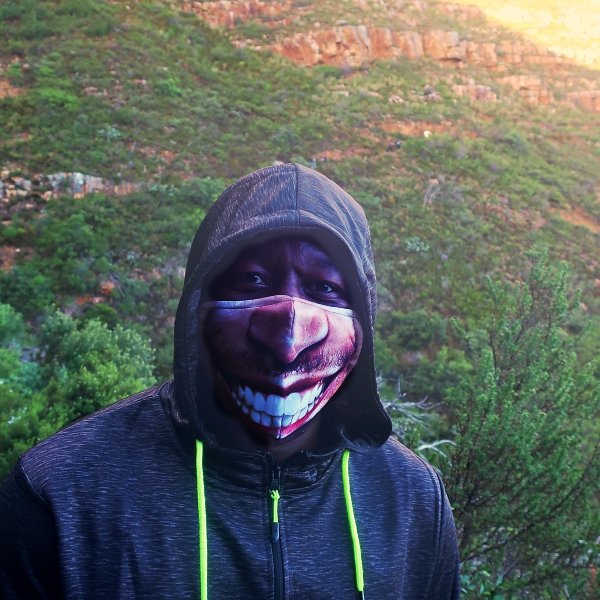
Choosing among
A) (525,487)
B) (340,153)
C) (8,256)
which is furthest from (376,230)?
(525,487)

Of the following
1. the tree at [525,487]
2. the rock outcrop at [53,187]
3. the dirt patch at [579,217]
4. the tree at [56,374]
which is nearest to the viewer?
the tree at [525,487]

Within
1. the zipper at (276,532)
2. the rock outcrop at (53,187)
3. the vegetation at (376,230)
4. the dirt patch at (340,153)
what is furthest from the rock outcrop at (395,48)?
the zipper at (276,532)

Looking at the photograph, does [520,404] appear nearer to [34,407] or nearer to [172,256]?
[34,407]

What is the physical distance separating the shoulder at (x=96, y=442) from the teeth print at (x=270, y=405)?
16 cm

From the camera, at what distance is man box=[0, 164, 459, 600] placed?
0.90m

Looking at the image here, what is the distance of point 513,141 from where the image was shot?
1600cm

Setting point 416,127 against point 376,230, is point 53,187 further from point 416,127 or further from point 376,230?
point 416,127

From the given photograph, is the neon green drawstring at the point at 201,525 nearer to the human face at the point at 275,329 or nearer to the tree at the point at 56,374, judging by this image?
the human face at the point at 275,329

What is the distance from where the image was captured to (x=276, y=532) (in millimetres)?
977

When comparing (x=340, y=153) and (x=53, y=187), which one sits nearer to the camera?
(x=53, y=187)

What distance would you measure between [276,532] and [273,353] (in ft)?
0.99

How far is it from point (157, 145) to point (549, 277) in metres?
9.52

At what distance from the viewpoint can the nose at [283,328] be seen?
3.03 feet

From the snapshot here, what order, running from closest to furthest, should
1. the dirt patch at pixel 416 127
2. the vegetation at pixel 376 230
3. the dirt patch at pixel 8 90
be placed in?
the vegetation at pixel 376 230, the dirt patch at pixel 8 90, the dirt patch at pixel 416 127
